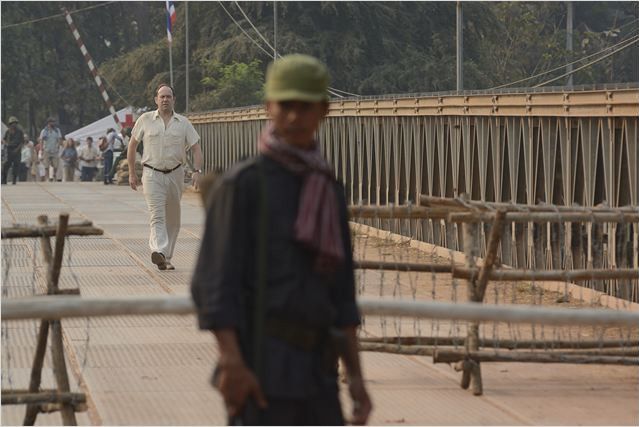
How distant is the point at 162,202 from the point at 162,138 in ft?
2.05

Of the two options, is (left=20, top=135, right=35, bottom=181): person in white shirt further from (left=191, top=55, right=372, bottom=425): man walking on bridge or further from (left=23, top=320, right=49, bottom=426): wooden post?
(left=191, top=55, right=372, bottom=425): man walking on bridge

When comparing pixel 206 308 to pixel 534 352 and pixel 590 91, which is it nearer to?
pixel 534 352

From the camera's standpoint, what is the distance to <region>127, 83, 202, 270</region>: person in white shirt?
1602cm

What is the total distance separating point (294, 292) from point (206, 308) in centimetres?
27

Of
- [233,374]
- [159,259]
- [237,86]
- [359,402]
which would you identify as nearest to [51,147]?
[237,86]

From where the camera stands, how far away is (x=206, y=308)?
4953 millimetres

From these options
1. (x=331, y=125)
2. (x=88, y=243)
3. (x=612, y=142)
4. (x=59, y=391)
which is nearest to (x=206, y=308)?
(x=59, y=391)

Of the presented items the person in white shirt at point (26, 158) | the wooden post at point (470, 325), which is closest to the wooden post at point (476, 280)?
the wooden post at point (470, 325)

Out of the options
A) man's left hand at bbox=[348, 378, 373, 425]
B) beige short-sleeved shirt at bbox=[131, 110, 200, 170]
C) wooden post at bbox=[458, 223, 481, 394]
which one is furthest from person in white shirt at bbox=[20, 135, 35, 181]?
man's left hand at bbox=[348, 378, 373, 425]

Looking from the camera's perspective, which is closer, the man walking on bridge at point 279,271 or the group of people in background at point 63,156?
the man walking on bridge at point 279,271

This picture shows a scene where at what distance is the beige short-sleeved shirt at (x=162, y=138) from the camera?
16.0m

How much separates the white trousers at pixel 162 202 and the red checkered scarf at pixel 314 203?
36.0 ft

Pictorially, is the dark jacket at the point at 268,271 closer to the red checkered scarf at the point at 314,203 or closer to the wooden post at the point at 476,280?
the red checkered scarf at the point at 314,203

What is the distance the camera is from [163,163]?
16.1 meters
